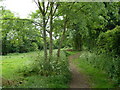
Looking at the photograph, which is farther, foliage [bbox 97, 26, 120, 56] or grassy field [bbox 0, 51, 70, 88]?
foliage [bbox 97, 26, 120, 56]

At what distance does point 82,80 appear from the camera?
31.9 feet

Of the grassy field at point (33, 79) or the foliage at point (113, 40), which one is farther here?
the foliage at point (113, 40)

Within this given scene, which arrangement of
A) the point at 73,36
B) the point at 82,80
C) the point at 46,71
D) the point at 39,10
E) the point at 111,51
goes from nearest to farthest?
1. the point at 46,71
2. the point at 82,80
3. the point at 39,10
4. the point at 111,51
5. the point at 73,36

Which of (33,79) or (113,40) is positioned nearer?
(33,79)

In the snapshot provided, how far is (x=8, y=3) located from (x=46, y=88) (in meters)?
5.03

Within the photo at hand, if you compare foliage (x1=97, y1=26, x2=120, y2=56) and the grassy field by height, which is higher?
foliage (x1=97, y1=26, x2=120, y2=56)

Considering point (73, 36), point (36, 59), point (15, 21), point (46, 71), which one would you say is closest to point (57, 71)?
point (46, 71)

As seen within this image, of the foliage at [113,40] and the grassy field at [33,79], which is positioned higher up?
the foliage at [113,40]

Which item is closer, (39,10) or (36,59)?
(36,59)

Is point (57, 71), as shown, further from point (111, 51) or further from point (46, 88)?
point (111, 51)

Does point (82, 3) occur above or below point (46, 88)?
above

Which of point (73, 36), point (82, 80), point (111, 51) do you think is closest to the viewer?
point (82, 80)

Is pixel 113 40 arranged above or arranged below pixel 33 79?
above

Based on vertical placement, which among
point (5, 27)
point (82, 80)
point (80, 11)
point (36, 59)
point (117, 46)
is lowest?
point (82, 80)
